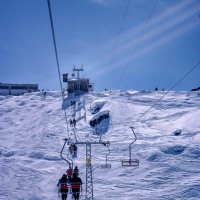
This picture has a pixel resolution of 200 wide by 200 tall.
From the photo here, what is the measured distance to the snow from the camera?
23531 mm

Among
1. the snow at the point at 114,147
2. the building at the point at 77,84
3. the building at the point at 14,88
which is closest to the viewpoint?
the snow at the point at 114,147

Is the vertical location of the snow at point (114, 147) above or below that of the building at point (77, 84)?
below

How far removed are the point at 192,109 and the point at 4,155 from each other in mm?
27671

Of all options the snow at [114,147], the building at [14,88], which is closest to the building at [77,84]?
the snow at [114,147]

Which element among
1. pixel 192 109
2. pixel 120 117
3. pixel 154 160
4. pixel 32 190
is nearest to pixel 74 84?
pixel 120 117

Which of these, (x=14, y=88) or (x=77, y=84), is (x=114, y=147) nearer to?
(x=77, y=84)

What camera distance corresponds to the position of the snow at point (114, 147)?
77.2ft

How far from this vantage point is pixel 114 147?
34281mm

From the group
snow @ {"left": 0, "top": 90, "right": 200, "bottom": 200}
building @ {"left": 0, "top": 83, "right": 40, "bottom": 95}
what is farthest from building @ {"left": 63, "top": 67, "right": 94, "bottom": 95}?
building @ {"left": 0, "top": 83, "right": 40, "bottom": 95}

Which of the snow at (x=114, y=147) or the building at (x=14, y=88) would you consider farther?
the building at (x=14, y=88)

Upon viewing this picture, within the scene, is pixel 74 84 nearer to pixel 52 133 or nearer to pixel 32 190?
pixel 52 133

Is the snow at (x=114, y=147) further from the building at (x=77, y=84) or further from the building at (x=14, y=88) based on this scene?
the building at (x=14, y=88)

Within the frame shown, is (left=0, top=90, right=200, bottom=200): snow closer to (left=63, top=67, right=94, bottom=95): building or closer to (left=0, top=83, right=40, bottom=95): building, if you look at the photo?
(left=63, top=67, right=94, bottom=95): building

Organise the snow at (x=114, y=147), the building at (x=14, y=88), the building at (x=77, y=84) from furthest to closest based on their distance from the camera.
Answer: the building at (x=14, y=88) < the building at (x=77, y=84) < the snow at (x=114, y=147)
